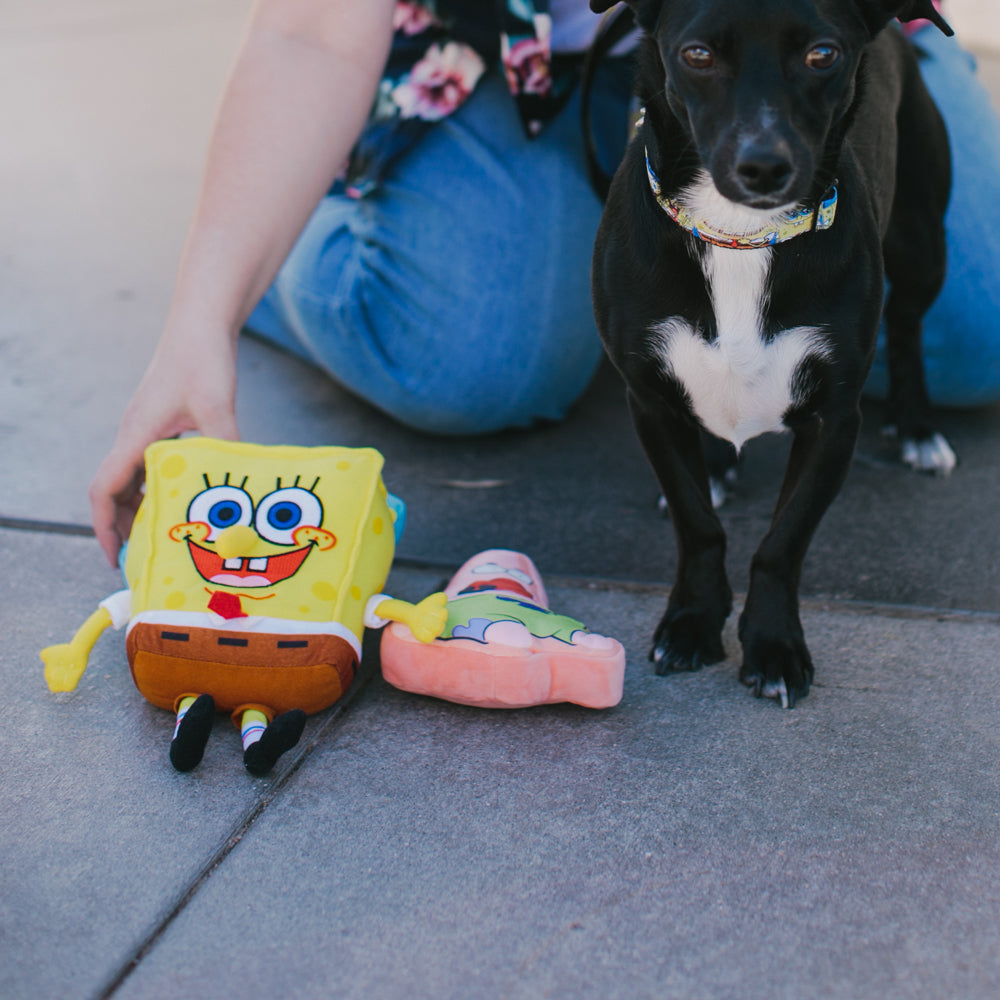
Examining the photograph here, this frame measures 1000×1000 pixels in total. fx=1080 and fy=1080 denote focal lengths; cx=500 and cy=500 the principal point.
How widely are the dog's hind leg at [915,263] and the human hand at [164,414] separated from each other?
148 cm

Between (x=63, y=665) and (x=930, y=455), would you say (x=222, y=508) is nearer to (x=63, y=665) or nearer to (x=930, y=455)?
(x=63, y=665)

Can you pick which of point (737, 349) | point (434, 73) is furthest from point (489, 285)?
point (737, 349)

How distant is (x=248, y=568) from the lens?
1.62 m

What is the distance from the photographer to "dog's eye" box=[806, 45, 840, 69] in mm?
1462

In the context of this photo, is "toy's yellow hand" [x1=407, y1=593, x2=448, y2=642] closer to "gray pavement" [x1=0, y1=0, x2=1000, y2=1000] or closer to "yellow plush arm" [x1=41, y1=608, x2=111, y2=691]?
"gray pavement" [x1=0, y1=0, x2=1000, y2=1000]

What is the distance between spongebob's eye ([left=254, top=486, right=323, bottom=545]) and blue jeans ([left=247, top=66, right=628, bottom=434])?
42.8 inches

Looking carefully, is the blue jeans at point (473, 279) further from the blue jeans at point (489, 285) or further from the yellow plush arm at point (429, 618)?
the yellow plush arm at point (429, 618)

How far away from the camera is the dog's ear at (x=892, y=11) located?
155 cm

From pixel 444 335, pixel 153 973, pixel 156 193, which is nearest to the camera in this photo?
pixel 153 973

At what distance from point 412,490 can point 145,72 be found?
4661mm

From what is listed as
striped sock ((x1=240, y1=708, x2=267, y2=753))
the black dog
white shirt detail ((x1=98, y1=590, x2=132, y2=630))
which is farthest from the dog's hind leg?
white shirt detail ((x1=98, y1=590, x2=132, y2=630))

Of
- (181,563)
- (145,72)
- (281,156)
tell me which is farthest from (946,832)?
(145,72)

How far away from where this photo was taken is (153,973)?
1246mm

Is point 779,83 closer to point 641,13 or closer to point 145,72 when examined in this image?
point 641,13
